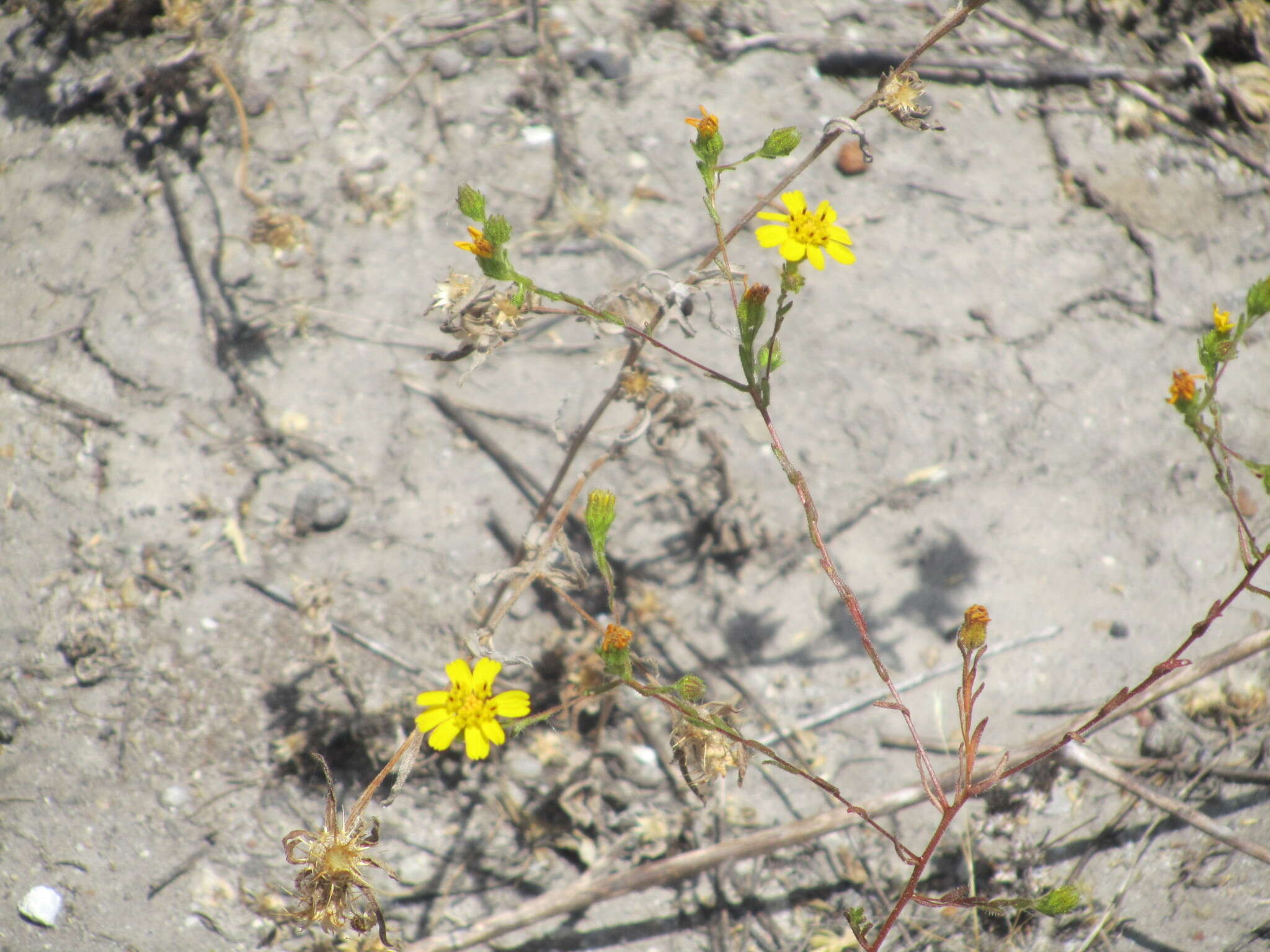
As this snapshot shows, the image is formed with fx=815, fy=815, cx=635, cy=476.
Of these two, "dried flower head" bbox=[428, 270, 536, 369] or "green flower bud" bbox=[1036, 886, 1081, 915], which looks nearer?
"green flower bud" bbox=[1036, 886, 1081, 915]

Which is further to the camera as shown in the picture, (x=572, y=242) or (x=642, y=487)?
(x=572, y=242)

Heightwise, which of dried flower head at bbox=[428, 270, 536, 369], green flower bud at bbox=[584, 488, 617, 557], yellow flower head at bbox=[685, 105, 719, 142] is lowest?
green flower bud at bbox=[584, 488, 617, 557]

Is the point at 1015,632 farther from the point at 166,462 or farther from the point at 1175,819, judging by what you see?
the point at 166,462

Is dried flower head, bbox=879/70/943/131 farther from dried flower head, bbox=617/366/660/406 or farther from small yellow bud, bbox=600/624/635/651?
small yellow bud, bbox=600/624/635/651

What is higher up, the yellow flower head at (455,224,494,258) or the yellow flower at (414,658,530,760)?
the yellow flower head at (455,224,494,258)

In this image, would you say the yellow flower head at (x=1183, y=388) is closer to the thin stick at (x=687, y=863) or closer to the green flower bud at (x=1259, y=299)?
the green flower bud at (x=1259, y=299)

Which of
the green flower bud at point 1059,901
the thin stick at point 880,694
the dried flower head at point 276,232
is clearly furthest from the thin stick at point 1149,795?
the dried flower head at point 276,232

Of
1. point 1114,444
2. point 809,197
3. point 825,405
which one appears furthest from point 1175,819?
point 809,197

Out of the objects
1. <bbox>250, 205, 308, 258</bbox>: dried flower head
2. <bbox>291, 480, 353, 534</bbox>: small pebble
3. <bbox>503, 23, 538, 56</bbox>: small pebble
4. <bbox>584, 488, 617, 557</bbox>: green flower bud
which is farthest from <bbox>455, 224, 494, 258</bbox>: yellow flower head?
<bbox>503, 23, 538, 56</bbox>: small pebble
